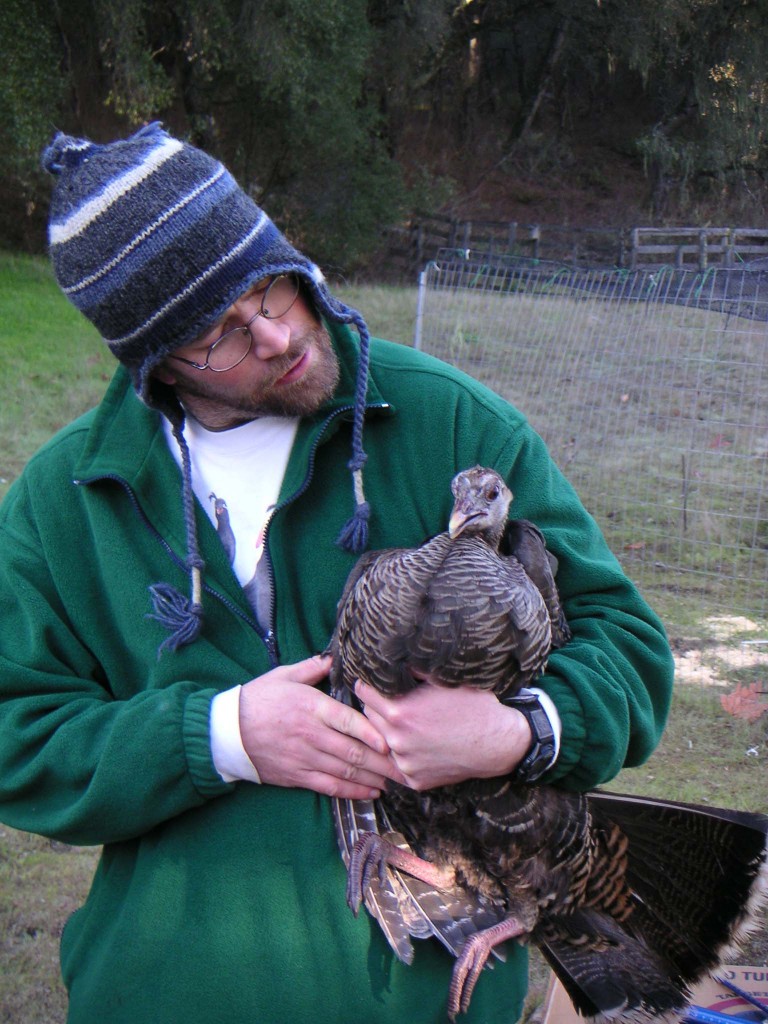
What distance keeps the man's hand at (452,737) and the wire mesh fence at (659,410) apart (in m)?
3.91

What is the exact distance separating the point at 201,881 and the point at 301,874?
22cm

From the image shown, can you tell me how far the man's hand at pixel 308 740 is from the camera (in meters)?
2.05

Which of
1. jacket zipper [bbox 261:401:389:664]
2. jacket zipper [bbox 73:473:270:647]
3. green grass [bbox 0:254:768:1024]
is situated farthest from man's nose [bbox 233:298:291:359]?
green grass [bbox 0:254:768:1024]

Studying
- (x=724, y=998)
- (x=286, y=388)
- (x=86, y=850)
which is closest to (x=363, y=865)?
(x=286, y=388)

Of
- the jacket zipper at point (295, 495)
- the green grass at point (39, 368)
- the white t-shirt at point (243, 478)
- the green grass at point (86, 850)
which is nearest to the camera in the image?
the jacket zipper at point (295, 495)

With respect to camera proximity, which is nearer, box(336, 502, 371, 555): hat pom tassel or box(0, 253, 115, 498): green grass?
box(336, 502, 371, 555): hat pom tassel

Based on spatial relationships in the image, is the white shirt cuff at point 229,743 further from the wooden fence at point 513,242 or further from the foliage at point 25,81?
the wooden fence at point 513,242

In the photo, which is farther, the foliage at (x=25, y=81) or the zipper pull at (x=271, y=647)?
the foliage at (x=25, y=81)

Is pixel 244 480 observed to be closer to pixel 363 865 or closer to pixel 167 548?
pixel 167 548

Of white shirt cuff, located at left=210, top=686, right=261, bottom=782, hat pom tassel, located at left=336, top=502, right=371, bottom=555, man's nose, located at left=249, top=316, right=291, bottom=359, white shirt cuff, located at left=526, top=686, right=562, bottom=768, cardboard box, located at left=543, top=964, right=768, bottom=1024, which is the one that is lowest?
cardboard box, located at left=543, top=964, right=768, bottom=1024

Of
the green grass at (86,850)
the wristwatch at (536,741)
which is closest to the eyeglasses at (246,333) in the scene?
the wristwatch at (536,741)

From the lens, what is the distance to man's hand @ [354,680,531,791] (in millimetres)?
2004

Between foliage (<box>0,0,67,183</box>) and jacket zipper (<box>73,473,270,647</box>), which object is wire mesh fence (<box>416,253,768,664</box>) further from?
foliage (<box>0,0,67,183</box>)

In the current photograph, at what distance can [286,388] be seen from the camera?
2.23m
